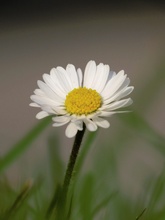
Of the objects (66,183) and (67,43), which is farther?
(67,43)

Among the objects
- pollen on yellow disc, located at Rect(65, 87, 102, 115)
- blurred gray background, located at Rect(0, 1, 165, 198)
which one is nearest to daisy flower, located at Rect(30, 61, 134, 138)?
pollen on yellow disc, located at Rect(65, 87, 102, 115)

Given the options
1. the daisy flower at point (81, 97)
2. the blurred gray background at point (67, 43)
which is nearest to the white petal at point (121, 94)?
the daisy flower at point (81, 97)

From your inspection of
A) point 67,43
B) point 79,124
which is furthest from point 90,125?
point 67,43

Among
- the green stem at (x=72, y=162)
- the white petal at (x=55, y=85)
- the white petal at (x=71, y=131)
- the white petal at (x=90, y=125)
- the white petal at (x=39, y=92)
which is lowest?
the green stem at (x=72, y=162)

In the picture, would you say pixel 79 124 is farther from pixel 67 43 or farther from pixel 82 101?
pixel 67 43

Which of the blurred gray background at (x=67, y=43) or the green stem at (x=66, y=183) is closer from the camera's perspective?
the green stem at (x=66, y=183)

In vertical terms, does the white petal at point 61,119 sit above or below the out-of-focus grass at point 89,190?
above

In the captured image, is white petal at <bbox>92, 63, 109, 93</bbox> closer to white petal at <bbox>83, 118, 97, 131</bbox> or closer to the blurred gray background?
white petal at <bbox>83, 118, 97, 131</bbox>

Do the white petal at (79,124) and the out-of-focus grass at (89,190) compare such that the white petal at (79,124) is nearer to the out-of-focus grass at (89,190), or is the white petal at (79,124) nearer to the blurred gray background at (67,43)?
the out-of-focus grass at (89,190)
